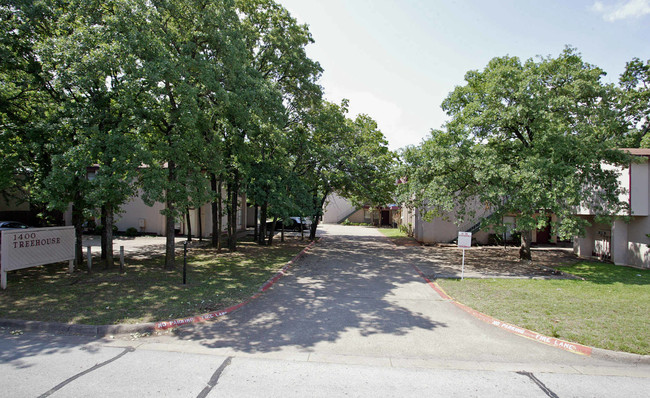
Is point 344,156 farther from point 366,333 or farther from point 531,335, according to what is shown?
point 531,335

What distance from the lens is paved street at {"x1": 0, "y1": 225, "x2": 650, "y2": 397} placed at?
4.40 m

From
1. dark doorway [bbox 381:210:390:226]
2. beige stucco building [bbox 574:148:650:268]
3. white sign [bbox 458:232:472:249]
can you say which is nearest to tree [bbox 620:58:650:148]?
beige stucco building [bbox 574:148:650:268]

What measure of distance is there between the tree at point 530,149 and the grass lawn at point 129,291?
8447mm

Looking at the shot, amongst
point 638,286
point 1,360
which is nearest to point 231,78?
point 1,360

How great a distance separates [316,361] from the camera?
17.3 feet

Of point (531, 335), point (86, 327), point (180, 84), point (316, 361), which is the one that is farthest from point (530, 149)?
point (86, 327)

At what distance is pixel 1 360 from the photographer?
502 centimetres

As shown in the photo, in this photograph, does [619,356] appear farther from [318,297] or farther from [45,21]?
[45,21]

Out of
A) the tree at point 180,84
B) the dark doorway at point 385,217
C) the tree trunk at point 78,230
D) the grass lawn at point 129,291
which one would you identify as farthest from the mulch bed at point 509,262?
the dark doorway at point 385,217

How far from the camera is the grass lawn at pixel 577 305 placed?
6.22 m

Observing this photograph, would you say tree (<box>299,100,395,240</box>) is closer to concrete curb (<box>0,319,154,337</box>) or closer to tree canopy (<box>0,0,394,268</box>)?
tree canopy (<box>0,0,394,268</box>)

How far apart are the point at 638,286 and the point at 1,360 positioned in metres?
15.8

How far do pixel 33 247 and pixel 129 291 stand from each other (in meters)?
3.42

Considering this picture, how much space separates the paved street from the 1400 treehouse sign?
370cm
